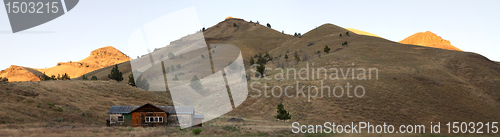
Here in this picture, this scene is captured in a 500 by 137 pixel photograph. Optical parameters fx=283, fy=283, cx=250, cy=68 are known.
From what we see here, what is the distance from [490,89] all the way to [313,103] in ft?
88.3

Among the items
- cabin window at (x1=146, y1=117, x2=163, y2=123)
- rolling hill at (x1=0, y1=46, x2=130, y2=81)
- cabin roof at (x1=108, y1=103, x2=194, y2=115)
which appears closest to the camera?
cabin window at (x1=146, y1=117, x2=163, y2=123)

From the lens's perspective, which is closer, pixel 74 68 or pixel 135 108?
pixel 135 108

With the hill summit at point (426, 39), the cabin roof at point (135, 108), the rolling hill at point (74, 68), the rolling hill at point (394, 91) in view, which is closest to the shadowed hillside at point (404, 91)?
the rolling hill at point (394, 91)

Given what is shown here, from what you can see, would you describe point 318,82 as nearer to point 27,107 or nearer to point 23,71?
point 27,107

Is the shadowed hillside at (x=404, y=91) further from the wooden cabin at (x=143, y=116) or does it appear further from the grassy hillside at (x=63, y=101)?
the grassy hillside at (x=63, y=101)

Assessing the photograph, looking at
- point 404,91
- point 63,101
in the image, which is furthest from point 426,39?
point 63,101

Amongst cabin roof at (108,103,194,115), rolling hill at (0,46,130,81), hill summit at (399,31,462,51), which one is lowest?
cabin roof at (108,103,194,115)

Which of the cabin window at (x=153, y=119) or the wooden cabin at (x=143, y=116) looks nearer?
the wooden cabin at (x=143, y=116)

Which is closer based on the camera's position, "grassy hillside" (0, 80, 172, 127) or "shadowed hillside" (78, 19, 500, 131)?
"grassy hillside" (0, 80, 172, 127)

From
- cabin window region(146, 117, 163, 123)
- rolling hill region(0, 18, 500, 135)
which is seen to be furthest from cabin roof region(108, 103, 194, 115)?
rolling hill region(0, 18, 500, 135)

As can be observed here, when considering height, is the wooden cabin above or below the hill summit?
below

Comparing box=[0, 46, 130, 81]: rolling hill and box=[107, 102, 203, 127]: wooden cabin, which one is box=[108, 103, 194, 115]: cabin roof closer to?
box=[107, 102, 203, 127]: wooden cabin

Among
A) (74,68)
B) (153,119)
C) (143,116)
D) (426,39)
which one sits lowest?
(153,119)

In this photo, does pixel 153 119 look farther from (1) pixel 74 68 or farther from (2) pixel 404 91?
(1) pixel 74 68
